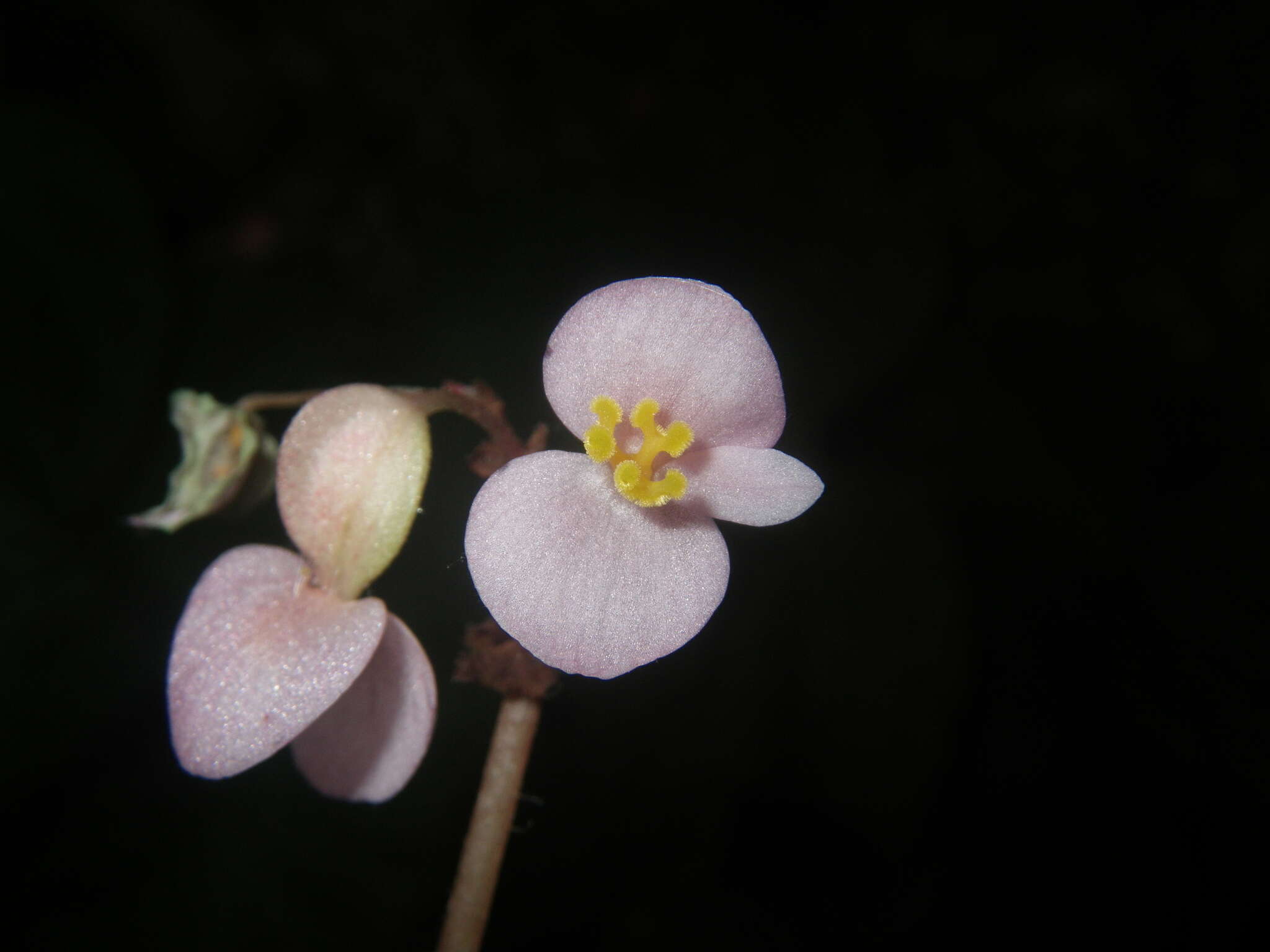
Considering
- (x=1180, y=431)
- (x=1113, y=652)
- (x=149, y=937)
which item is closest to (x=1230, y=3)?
(x=1180, y=431)

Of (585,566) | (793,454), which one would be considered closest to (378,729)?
(585,566)

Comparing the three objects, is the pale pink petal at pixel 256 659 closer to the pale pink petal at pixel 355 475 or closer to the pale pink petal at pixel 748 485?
the pale pink petal at pixel 355 475

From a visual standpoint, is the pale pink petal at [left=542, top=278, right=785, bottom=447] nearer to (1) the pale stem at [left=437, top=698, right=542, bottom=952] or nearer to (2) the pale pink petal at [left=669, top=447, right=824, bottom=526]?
(2) the pale pink petal at [left=669, top=447, right=824, bottom=526]

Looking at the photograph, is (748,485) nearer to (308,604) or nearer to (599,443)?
(599,443)

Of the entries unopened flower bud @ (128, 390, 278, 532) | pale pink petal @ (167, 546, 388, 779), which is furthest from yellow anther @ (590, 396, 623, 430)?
unopened flower bud @ (128, 390, 278, 532)

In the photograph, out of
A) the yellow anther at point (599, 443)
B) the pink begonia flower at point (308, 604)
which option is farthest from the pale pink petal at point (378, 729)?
the yellow anther at point (599, 443)
